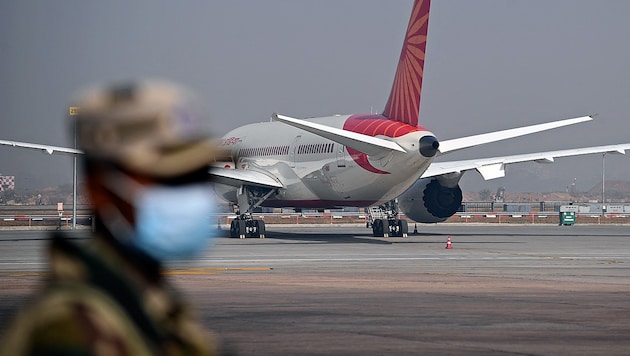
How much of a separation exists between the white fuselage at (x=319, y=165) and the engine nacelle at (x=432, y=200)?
397 centimetres

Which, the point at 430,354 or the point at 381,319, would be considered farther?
the point at 381,319

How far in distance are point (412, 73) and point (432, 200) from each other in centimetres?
833

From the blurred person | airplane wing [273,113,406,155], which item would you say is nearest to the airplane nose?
airplane wing [273,113,406,155]

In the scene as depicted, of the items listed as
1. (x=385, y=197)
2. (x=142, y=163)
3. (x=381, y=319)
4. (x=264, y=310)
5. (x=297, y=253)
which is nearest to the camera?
(x=142, y=163)

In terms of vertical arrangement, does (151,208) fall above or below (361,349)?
above

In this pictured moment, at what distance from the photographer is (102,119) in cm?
239

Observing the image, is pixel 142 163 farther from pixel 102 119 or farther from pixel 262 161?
pixel 262 161

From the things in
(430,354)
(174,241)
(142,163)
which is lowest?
(430,354)

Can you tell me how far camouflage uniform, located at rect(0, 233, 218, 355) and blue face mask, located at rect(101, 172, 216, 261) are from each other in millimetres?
38

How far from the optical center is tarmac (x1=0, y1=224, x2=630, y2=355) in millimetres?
12414

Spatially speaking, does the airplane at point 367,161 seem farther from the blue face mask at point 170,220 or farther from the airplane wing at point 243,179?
the blue face mask at point 170,220

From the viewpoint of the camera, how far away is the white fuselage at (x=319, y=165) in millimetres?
38194

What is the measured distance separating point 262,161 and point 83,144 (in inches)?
1796

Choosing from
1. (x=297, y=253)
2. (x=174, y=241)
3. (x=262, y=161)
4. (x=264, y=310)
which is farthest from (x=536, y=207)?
(x=174, y=241)
